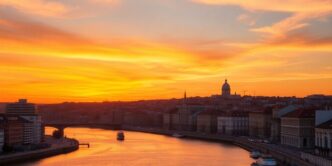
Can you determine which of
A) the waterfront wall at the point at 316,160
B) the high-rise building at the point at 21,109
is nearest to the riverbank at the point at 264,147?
the waterfront wall at the point at 316,160

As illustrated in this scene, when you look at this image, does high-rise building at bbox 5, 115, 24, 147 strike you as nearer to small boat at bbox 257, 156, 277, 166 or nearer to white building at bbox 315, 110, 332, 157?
small boat at bbox 257, 156, 277, 166

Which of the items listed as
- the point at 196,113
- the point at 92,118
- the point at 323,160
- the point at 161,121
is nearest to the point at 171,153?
the point at 323,160

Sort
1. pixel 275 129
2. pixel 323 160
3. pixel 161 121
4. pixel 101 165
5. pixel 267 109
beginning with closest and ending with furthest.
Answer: pixel 323 160 < pixel 101 165 < pixel 275 129 < pixel 267 109 < pixel 161 121

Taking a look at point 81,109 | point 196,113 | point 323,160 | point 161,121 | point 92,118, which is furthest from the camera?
point 81,109

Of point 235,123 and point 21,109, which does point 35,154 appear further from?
point 235,123

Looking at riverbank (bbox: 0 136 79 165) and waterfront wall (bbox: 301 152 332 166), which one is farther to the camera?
riverbank (bbox: 0 136 79 165)

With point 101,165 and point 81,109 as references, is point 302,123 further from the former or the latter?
point 81,109

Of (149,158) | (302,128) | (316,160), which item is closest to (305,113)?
(302,128)

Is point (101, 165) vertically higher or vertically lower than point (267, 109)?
lower

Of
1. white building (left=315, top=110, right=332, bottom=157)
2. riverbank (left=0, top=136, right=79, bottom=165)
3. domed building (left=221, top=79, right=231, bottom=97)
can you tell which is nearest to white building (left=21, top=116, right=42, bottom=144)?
riverbank (left=0, top=136, right=79, bottom=165)
